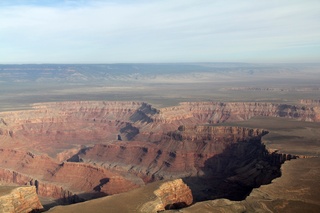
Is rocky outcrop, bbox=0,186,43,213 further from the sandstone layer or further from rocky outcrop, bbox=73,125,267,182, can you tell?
rocky outcrop, bbox=73,125,267,182

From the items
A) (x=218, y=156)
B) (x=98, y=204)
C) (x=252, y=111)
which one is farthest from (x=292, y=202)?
(x=252, y=111)

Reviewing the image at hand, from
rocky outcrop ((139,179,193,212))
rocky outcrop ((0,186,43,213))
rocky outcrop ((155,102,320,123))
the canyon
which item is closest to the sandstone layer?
rocky outcrop ((139,179,193,212))

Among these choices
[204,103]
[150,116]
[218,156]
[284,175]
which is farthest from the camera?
[204,103]

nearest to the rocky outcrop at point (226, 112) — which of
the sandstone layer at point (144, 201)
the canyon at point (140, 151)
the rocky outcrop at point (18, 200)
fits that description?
the canyon at point (140, 151)

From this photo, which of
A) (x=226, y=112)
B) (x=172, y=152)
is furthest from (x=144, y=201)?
(x=226, y=112)

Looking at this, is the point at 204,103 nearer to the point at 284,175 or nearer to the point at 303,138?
the point at 303,138

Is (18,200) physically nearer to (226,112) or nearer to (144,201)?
(144,201)

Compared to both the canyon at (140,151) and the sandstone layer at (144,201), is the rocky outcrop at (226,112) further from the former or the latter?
the sandstone layer at (144,201)
